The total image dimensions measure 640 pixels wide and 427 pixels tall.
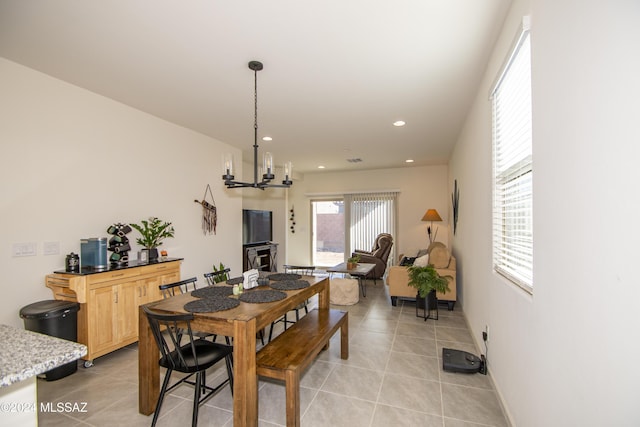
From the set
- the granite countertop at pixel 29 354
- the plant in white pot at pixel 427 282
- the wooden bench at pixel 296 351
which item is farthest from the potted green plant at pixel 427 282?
the granite countertop at pixel 29 354

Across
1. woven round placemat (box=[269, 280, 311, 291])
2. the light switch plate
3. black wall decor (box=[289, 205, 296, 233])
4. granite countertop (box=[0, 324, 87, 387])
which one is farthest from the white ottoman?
granite countertop (box=[0, 324, 87, 387])

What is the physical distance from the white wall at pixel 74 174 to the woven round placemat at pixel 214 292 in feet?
5.47

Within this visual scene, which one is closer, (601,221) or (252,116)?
(601,221)

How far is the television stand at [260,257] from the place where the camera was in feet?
19.6

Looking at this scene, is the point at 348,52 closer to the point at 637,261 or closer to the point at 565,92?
the point at 565,92

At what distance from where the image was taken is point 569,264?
118 cm

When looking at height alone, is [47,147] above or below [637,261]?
above

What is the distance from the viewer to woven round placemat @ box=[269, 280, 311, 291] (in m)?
2.55

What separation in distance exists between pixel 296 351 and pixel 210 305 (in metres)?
0.70

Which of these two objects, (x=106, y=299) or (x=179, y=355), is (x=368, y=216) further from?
(x=179, y=355)

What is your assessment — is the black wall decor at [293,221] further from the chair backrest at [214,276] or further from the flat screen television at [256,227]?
the chair backrest at [214,276]

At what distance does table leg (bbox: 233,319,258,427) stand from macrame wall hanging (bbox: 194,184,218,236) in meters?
3.22

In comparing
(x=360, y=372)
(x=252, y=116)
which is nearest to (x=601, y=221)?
(x=360, y=372)

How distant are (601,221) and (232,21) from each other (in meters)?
2.35
